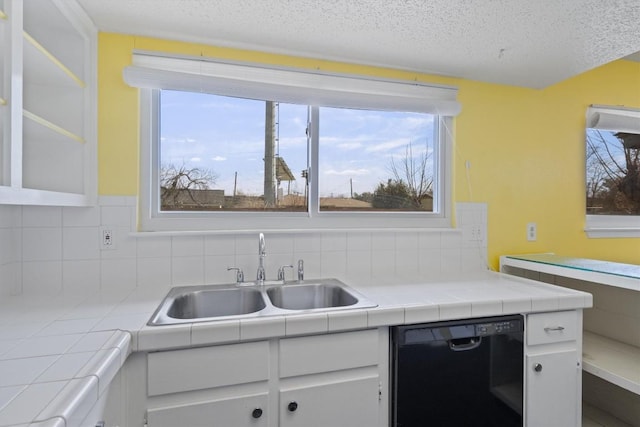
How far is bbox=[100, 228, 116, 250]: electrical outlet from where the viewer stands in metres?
1.57

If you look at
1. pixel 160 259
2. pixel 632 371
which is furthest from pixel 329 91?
pixel 632 371

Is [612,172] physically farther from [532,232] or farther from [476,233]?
[476,233]

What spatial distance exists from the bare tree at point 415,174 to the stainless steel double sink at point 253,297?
0.83 metres

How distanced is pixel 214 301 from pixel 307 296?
472mm

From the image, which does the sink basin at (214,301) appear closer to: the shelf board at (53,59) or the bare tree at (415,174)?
the shelf board at (53,59)

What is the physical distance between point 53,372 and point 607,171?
136 inches

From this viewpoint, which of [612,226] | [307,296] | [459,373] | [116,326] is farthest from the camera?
[612,226]

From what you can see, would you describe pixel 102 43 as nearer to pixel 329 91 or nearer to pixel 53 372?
pixel 329 91

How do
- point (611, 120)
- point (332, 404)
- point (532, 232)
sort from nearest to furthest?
1. point (332, 404)
2. point (532, 232)
3. point (611, 120)

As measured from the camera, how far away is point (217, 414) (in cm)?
109

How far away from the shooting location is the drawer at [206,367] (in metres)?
1.05

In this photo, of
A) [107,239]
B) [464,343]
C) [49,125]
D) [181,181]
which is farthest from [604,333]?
[49,125]

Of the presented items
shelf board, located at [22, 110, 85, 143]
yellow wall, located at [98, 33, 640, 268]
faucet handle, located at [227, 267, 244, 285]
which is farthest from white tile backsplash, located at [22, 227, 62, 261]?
yellow wall, located at [98, 33, 640, 268]

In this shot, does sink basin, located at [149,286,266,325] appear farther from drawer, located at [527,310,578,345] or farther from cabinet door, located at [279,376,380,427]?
drawer, located at [527,310,578,345]
